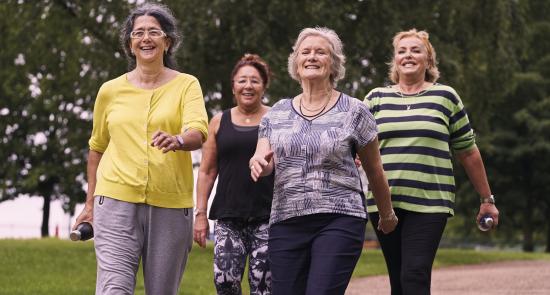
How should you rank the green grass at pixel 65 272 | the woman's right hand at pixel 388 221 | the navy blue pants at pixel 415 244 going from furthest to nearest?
the green grass at pixel 65 272 → the navy blue pants at pixel 415 244 → the woman's right hand at pixel 388 221

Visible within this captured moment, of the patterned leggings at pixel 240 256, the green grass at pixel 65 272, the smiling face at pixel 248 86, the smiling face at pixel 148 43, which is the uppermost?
the smiling face at pixel 148 43

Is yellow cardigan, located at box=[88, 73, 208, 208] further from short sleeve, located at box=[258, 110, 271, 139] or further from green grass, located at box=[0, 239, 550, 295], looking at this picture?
green grass, located at box=[0, 239, 550, 295]

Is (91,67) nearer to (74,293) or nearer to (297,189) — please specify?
(74,293)

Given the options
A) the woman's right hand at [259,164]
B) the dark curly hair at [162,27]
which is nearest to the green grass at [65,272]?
the dark curly hair at [162,27]

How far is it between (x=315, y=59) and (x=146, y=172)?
3.16ft

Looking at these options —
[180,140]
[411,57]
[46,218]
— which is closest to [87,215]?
[180,140]

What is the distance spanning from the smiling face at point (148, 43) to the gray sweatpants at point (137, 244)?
0.72 meters

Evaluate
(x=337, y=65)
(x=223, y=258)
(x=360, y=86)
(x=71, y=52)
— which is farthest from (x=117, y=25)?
(x=337, y=65)

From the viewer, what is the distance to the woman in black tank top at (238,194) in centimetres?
679

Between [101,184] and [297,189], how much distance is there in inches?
39.4

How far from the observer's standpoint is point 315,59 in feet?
16.7

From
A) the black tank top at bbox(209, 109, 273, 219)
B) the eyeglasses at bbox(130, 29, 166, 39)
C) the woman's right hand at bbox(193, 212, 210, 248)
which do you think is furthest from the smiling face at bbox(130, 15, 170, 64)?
the woman's right hand at bbox(193, 212, 210, 248)

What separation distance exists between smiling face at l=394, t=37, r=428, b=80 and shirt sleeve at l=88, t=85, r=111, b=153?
190 cm

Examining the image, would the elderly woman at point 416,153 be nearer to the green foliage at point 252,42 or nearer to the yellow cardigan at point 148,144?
the yellow cardigan at point 148,144
